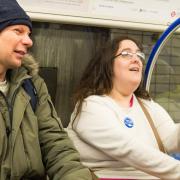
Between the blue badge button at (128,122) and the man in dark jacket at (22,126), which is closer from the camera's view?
the man in dark jacket at (22,126)

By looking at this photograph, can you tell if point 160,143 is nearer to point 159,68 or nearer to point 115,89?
point 115,89

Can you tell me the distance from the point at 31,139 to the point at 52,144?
130 mm

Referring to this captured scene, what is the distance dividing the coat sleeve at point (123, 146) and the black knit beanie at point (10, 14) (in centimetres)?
62

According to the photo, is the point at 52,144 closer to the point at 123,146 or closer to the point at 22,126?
the point at 22,126

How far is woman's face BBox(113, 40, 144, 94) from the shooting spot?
201cm

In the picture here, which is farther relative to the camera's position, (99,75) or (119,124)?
(99,75)

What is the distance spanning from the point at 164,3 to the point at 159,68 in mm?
499

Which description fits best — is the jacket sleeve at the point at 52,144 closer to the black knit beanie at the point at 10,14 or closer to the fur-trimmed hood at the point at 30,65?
the fur-trimmed hood at the point at 30,65

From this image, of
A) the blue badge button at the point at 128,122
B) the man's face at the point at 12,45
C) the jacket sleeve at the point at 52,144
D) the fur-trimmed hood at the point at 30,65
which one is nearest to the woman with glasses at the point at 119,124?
the blue badge button at the point at 128,122

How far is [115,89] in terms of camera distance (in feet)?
6.75

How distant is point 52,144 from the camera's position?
5.47 feet

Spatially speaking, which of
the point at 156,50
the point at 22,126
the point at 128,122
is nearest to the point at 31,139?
the point at 22,126

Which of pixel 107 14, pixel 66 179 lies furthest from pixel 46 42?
pixel 66 179

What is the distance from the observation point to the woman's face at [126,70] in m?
2.01
